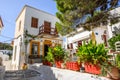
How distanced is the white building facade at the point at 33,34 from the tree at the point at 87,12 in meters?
8.32

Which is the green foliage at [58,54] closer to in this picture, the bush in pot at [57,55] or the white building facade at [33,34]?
the bush in pot at [57,55]

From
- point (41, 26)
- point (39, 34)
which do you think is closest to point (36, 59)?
point (39, 34)

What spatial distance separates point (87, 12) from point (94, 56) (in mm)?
3335

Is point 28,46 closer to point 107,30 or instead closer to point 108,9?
point 107,30

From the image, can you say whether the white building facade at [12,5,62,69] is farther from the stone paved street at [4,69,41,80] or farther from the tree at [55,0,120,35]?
the tree at [55,0,120,35]

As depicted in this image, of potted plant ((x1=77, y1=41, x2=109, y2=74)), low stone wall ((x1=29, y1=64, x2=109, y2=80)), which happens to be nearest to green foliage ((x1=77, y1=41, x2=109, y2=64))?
potted plant ((x1=77, y1=41, x2=109, y2=74))

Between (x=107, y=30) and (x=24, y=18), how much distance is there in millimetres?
10571

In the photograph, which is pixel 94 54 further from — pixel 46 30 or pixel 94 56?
pixel 46 30

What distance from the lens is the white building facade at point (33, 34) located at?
15.5 meters

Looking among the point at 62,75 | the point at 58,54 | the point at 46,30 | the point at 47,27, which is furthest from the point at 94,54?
the point at 47,27

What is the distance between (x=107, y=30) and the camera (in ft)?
29.7

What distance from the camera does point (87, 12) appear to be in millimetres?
7328

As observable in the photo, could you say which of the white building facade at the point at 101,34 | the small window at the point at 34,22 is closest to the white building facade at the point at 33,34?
the small window at the point at 34,22

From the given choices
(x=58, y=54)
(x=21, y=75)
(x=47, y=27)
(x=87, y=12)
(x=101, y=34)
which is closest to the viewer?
(x=87, y=12)
